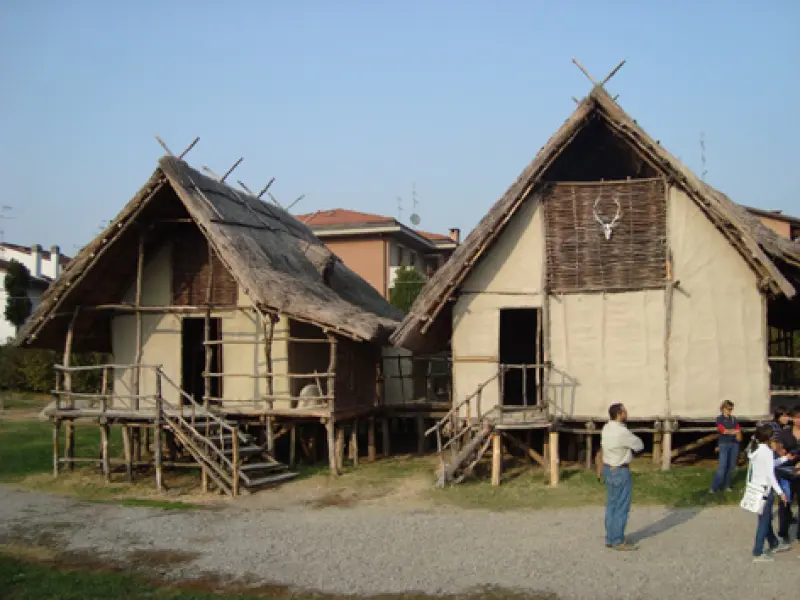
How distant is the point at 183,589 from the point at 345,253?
26.9 metres

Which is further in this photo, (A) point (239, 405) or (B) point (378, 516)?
(A) point (239, 405)

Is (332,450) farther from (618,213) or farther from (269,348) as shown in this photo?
(618,213)

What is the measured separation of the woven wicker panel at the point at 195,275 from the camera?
17.3 m

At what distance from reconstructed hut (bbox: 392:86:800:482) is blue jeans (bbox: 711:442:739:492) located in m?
2.12

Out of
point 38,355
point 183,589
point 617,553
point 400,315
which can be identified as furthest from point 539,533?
point 38,355

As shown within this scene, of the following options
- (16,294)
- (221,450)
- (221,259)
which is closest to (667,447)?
(221,450)

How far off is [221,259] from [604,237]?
7.54 meters

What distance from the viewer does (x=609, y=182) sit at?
49.5ft

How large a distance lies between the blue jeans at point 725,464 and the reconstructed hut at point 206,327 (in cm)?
649

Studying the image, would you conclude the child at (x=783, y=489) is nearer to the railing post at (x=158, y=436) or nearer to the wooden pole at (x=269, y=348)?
the wooden pole at (x=269, y=348)

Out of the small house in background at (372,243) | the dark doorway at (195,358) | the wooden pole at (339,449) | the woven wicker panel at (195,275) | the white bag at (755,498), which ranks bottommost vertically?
the wooden pole at (339,449)

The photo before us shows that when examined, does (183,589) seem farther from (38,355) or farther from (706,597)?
(38,355)

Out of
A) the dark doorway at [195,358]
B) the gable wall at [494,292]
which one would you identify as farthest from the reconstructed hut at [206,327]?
the gable wall at [494,292]

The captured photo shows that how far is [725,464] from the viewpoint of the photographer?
1217cm
